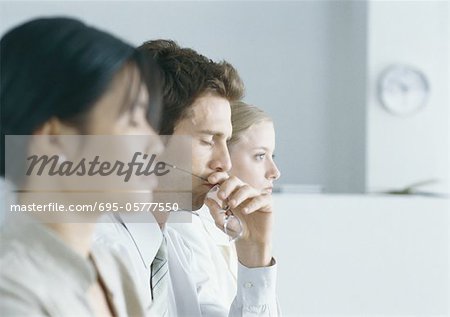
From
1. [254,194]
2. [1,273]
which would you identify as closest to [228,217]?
[254,194]

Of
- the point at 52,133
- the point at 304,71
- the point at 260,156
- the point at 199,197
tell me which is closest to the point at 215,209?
the point at 199,197

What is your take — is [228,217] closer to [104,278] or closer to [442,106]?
[104,278]

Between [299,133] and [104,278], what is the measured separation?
288cm

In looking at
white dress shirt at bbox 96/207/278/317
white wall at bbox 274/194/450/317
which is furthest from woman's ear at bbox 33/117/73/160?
white wall at bbox 274/194/450/317

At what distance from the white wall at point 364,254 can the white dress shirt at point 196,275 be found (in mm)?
1274

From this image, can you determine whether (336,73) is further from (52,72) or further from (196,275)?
(52,72)

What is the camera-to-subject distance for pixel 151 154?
74cm

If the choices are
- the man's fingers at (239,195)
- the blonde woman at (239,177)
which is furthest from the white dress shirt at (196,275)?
the man's fingers at (239,195)

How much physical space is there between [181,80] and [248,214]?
0.73ft

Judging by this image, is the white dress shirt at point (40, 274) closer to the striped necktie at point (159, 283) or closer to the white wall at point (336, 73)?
the striped necktie at point (159, 283)

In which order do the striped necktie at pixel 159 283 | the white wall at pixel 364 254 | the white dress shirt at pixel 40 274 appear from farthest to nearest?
the white wall at pixel 364 254
the striped necktie at pixel 159 283
the white dress shirt at pixel 40 274

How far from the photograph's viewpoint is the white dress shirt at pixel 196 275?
98 cm

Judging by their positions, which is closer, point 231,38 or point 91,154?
point 91,154

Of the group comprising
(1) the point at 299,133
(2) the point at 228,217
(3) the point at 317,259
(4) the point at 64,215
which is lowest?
(3) the point at 317,259
